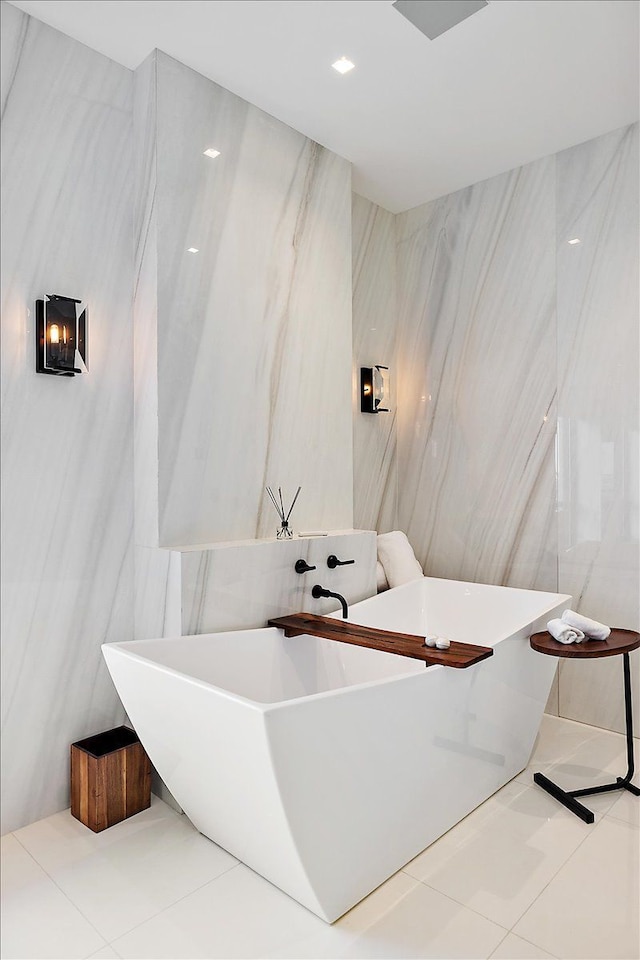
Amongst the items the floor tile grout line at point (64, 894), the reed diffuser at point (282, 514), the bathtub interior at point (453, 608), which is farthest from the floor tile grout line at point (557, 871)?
the reed diffuser at point (282, 514)

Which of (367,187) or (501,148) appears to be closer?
(501,148)

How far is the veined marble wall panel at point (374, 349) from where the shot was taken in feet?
12.5

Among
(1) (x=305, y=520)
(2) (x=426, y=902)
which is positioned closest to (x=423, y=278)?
(1) (x=305, y=520)

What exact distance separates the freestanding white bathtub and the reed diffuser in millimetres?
471

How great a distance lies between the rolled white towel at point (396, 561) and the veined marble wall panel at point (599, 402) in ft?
2.59

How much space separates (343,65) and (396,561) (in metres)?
2.34

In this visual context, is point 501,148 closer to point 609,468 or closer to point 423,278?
point 423,278

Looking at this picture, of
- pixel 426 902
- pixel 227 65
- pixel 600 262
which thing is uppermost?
pixel 227 65

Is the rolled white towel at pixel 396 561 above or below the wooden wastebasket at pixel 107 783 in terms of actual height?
above

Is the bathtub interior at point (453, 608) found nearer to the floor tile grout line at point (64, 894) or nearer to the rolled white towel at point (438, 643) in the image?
the rolled white towel at point (438, 643)

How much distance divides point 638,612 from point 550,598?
48 centimetres

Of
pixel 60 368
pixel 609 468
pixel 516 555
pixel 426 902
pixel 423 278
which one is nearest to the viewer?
pixel 426 902

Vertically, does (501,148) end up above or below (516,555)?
above

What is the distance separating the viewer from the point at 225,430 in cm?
273
